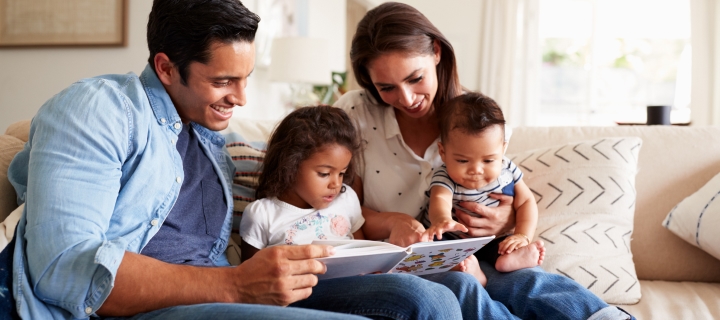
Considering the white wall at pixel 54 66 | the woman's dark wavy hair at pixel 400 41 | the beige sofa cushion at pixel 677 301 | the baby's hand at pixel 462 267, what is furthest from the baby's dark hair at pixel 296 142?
the white wall at pixel 54 66

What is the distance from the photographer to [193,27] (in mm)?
1374

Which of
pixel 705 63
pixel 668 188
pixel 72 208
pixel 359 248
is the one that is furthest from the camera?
pixel 705 63

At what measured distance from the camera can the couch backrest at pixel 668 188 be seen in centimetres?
202

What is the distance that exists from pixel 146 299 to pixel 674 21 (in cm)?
728

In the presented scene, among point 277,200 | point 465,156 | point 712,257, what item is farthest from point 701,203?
point 277,200

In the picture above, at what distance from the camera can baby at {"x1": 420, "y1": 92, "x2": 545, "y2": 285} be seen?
5.52ft

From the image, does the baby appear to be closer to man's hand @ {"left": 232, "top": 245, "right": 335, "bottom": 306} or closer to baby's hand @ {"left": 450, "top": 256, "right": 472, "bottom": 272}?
baby's hand @ {"left": 450, "top": 256, "right": 472, "bottom": 272}

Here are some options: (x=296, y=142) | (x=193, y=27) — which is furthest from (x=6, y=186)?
(x=296, y=142)

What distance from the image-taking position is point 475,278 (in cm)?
155

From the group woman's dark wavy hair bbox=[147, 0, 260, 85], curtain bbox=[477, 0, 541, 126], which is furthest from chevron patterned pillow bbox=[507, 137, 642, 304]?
curtain bbox=[477, 0, 541, 126]

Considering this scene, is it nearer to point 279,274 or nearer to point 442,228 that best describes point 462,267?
point 442,228

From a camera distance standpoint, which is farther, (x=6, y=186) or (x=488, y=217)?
(x=488, y=217)

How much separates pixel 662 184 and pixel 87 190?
1.79 m

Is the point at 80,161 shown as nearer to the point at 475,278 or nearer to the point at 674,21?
the point at 475,278
